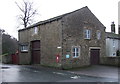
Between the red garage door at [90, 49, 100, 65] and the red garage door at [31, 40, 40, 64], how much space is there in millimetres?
8027

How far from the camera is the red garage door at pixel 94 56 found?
24087 millimetres

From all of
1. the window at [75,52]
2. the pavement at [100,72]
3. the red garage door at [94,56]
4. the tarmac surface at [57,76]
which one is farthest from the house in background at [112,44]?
the tarmac surface at [57,76]

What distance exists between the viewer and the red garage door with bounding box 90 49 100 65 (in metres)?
24.1

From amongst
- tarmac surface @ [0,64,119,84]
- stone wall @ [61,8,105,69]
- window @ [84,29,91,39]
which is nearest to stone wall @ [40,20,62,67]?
stone wall @ [61,8,105,69]

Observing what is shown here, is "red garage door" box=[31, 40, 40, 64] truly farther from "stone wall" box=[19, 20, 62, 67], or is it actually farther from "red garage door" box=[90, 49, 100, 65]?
"red garage door" box=[90, 49, 100, 65]

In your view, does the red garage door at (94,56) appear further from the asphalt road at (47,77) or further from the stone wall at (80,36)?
the asphalt road at (47,77)

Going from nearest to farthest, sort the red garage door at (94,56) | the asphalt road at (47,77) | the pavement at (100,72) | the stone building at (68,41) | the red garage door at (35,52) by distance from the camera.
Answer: the asphalt road at (47,77)
the pavement at (100,72)
the stone building at (68,41)
the red garage door at (94,56)
the red garage door at (35,52)

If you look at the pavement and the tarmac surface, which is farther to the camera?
the pavement

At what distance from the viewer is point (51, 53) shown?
72.7 feet

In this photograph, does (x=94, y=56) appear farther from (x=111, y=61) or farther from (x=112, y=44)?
(x=112, y=44)

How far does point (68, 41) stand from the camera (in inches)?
822

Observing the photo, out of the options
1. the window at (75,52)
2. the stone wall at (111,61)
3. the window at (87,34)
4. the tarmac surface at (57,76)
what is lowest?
the tarmac surface at (57,76)

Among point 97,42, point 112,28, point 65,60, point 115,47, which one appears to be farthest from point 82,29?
point 112,28

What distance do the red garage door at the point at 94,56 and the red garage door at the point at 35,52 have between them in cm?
803
